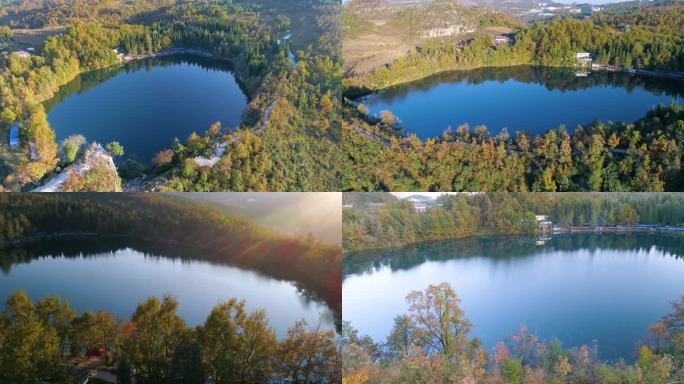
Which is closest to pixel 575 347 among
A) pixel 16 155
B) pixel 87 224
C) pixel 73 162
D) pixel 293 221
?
pixel 293 221

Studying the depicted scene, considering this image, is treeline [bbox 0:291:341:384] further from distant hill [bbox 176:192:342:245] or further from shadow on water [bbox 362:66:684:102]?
shadow on water [bbox 362:66:684:102]

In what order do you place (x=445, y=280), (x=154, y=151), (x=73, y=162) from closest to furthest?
(x=445, y=280) → (x=73, y=162) → (x=154, y=151)

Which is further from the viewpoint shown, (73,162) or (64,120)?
(64,120)

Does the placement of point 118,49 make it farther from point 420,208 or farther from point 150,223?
point 420,208

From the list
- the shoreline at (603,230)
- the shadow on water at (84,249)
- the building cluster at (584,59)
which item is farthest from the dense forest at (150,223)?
the building cluster at (584,59)

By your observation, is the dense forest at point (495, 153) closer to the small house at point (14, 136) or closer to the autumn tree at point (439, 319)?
the autumn tree at point (439, 319)

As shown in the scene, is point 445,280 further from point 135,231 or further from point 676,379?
point 135,231

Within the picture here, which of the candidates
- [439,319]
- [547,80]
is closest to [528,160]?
[547,80]
